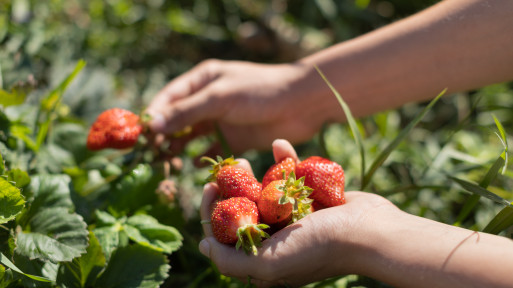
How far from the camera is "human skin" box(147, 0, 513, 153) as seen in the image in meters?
1.35

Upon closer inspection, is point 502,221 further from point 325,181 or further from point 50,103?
point 50,103

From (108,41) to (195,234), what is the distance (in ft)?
3.85

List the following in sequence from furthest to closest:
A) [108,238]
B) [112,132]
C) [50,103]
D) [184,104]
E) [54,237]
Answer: [184,104] < [50,103] < [112,132] < [108,238] < [54,237]

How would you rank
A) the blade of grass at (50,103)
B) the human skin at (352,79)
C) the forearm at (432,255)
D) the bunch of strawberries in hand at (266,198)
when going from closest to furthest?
the forearm at (432,255)
the bunch of strawberries in hand at (266,198)
the blade of grass at (50,103)
the human skin at (352,79)

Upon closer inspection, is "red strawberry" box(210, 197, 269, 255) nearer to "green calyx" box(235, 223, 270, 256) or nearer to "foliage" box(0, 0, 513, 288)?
"green calyx" box(235, 223, 270, 256)

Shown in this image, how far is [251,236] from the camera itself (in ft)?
3.02

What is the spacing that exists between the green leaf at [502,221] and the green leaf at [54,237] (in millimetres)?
1016

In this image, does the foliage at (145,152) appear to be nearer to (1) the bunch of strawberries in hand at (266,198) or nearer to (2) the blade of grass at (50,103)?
(2) the blade of grass at (50,103)

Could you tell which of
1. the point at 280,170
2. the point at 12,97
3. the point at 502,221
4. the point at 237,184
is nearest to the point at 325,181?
the point at 280,170

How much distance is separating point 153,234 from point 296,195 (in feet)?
1.39

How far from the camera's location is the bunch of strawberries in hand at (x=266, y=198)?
918 millimetres

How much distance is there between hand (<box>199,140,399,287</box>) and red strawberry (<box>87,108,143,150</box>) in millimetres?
457

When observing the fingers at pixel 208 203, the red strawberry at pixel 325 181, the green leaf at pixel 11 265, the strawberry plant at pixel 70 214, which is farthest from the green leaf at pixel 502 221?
the green leaf at pixel 11 265

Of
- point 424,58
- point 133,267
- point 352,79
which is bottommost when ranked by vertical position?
point 133,267
